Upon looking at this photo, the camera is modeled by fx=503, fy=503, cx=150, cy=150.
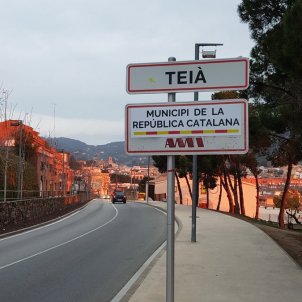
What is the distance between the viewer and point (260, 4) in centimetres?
1125

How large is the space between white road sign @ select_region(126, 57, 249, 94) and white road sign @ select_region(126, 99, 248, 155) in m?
0.17

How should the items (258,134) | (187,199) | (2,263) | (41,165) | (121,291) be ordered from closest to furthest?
(121,291) → (2,263) → (258,134) → (41,165) → (187,199)

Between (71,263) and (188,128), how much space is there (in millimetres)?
8624

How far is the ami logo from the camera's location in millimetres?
4855

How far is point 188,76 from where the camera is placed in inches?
198

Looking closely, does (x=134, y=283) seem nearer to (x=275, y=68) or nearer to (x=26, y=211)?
(x=275, y=68)

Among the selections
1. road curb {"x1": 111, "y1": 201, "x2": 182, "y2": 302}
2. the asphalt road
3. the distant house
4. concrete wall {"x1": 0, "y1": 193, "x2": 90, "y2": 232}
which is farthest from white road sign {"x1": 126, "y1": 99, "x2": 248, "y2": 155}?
the distant house

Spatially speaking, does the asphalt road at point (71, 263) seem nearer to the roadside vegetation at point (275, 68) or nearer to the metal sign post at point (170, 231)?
the metal sign post at point (170, 231)

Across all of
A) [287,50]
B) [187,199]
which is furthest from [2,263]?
[187,199]

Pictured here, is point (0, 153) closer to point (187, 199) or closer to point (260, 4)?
point (260, 4)

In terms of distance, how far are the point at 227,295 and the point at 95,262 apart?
541cm

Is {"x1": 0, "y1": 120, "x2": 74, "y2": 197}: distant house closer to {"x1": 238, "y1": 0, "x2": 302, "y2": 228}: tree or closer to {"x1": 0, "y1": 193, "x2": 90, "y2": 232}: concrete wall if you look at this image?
{"x1": 0, "y1": 193, "x2": 90, "y2": 232}: concrete wall

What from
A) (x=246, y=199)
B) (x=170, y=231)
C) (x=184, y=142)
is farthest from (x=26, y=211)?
(x=246, y=199)

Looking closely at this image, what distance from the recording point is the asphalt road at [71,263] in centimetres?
916
